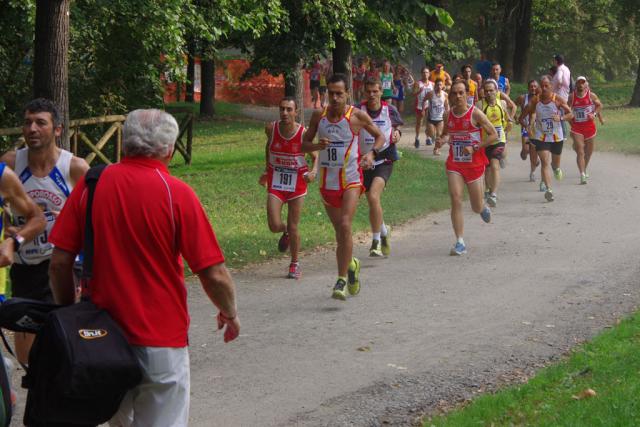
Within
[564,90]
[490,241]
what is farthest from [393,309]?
[564,90]

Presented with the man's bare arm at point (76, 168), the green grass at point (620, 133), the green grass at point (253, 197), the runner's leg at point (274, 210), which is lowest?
the green grass at point (253, 197)

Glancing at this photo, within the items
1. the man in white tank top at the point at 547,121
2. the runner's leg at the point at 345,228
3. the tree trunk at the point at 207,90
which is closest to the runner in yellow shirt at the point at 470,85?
the man in white tank top at the point at 547,121

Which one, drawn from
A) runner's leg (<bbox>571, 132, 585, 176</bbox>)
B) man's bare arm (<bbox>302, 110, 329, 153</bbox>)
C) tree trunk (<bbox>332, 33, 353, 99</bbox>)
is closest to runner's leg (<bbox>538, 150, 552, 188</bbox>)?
runner's leg (<bbox>571, 132, 585, 176</bbox>)

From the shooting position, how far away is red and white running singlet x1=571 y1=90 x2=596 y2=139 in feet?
65.0

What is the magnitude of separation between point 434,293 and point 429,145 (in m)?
17.2

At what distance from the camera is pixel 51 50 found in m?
11.9

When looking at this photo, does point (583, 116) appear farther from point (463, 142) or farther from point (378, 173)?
point (378, 173)

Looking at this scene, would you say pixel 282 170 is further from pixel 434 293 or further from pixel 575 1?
pixel 575 1

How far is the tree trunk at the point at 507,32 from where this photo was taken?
42844 millimetres

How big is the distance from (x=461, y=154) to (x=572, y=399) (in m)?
6.63

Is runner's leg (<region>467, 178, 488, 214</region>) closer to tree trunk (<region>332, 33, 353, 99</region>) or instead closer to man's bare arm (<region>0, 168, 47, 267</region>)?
man's bare arm (<region>0, 168, 47, 267</region>)

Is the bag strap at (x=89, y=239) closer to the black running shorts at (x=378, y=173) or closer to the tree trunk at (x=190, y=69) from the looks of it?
the black running shorts at (x=378, y=173)

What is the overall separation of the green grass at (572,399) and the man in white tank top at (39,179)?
8.04 ft

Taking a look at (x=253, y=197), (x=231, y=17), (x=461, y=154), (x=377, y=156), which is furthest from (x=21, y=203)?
(x=231, y=17)
